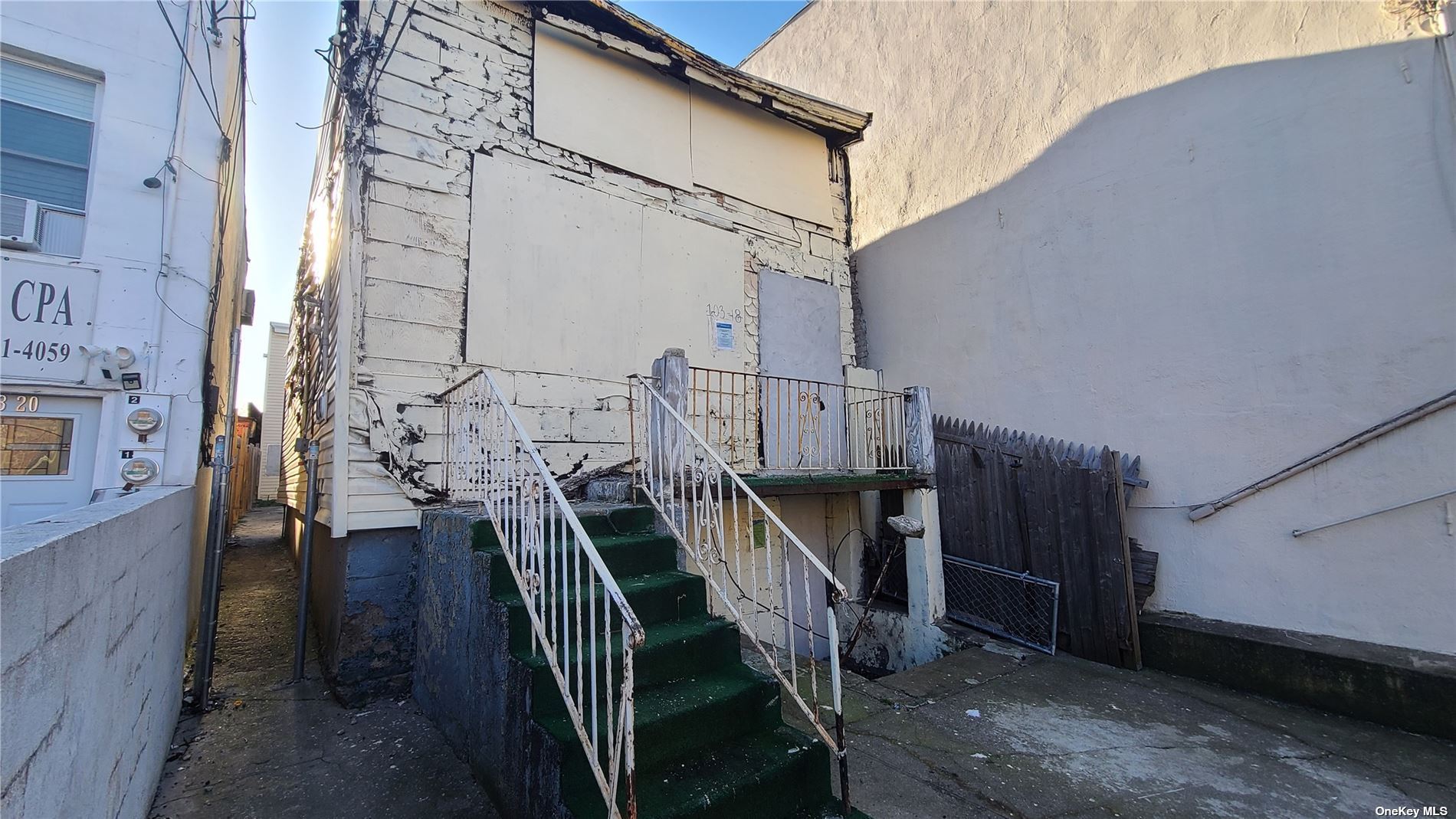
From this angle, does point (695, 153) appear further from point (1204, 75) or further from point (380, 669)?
point (380, 669)

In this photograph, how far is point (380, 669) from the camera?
421 centimetres

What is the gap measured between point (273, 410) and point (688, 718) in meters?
→ 22.3

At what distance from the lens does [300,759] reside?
3.42 m

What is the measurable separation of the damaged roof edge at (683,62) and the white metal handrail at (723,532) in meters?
3.55

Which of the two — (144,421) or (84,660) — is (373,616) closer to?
(144,421)

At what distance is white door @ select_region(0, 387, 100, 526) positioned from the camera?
3.64 meters

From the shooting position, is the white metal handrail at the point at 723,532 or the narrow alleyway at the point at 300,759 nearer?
the white metal handrail at the point at 723,532

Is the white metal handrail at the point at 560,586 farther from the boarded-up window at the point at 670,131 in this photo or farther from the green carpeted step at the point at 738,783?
the boarded-up window at the point at 670,131

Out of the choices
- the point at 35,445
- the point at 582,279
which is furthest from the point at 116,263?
the point at 582,279

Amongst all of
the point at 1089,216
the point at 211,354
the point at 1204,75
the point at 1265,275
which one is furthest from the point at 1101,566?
the point at 211,354

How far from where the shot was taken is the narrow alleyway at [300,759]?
9.68ft

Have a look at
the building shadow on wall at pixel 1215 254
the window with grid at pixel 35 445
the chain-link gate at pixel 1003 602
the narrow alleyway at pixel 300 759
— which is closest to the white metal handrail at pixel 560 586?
the narrow alleyway at pixel 300 759

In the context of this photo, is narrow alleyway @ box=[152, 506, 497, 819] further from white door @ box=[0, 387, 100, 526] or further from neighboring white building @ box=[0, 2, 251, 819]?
white door @ box=[0, 387, 100, 526]

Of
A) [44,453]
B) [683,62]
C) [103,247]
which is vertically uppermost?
[683,62]
